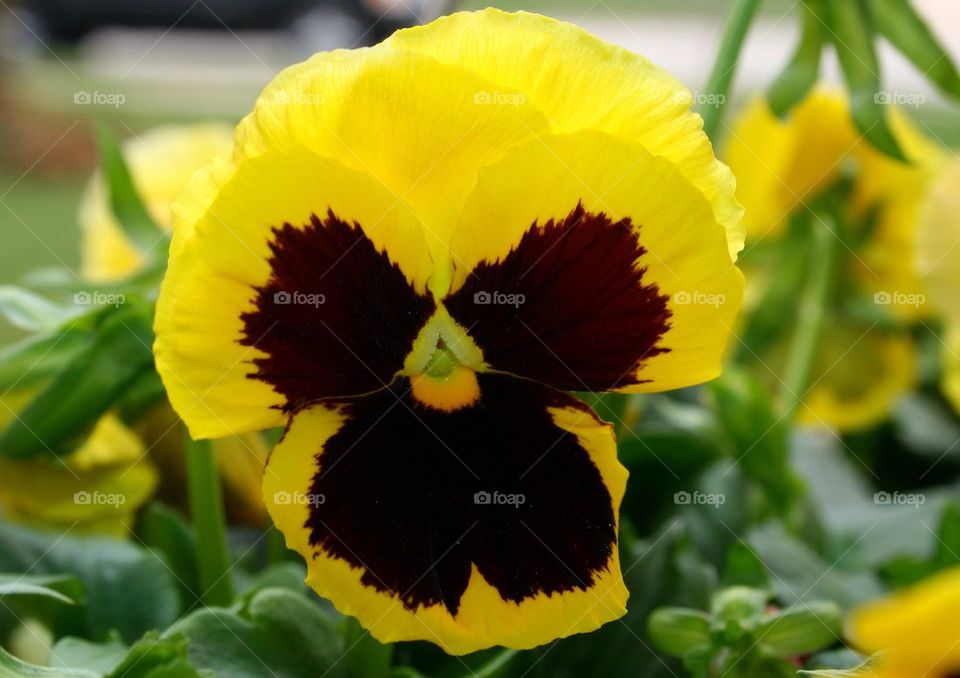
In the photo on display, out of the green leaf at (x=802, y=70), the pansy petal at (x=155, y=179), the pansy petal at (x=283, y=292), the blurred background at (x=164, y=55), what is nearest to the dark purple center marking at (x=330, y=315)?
the pansy petal at (x=283, y=292)

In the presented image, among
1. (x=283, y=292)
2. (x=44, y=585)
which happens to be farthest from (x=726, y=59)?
(x=44, y=585)

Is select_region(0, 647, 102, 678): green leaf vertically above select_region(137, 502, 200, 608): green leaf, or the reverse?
select_region(137, 502, 200, 608): green leaf

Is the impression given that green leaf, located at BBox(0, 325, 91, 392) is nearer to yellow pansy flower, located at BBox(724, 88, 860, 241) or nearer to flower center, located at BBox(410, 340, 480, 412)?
flower center, located at BBox(410, 340, 480, 412)

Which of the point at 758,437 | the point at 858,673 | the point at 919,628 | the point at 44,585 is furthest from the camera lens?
the point at 758,437

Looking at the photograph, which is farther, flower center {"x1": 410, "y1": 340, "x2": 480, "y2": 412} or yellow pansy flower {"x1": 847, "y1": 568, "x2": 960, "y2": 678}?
flower center {"x1": 410, "y1": 340, "x2": 480, "y2": 412}

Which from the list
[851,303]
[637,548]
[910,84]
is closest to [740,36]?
[637,548]

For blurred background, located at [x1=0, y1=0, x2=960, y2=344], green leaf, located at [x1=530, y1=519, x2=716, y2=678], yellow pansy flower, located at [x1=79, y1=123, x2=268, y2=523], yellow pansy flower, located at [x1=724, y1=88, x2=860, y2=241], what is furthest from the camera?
blurred background, located at [x1=0, y1=0, x2=960, y2=344]

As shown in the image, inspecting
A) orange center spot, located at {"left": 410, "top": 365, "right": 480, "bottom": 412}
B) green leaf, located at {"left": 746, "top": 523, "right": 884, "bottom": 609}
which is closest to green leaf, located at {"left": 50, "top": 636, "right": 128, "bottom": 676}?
orange center spot, located at {"left": 410, "top": 365, "right": 480, "bottom": 412}

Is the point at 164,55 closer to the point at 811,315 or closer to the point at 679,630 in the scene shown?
the point at 811,315
